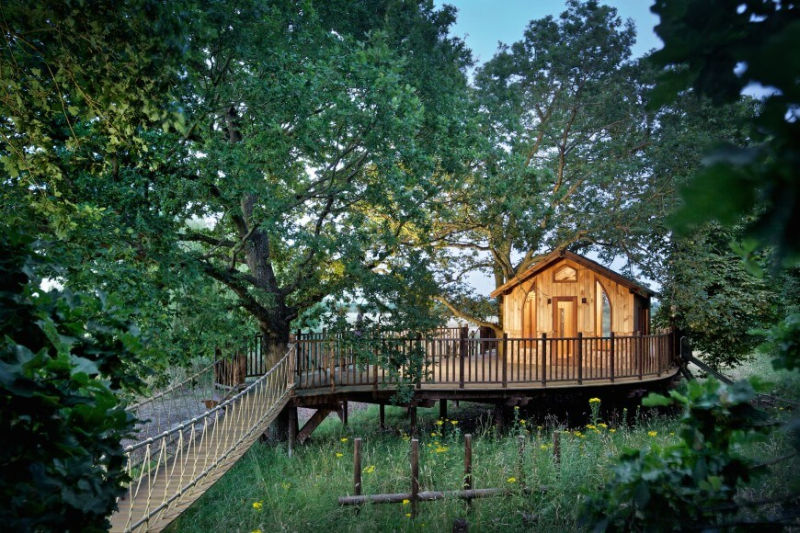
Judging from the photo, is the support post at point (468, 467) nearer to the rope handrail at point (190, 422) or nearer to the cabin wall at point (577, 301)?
the rope handrail at point (190, 422)

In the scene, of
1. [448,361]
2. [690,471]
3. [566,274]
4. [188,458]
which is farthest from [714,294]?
[690,471]

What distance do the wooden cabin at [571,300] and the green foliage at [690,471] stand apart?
46.0 ft

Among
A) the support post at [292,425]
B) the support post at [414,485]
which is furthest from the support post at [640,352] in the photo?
the support post at [292,425]

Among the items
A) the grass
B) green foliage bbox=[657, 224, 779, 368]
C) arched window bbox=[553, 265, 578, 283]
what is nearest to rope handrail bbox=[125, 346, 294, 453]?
the grass

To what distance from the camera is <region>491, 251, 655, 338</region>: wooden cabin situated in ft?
51.3

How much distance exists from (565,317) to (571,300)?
0.59 m

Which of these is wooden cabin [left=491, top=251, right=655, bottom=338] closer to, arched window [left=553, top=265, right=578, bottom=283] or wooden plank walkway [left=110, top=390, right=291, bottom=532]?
arched window [left=553, top=265, right=578, bottom=283]

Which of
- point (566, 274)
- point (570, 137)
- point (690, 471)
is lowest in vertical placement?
point (690, 471)

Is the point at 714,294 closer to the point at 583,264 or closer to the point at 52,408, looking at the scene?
the point at 583,264

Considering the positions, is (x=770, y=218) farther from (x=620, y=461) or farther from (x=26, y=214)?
(x=26, y=214)

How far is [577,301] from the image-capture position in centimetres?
1653

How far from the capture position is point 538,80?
16.8m

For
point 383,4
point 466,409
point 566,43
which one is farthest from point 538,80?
point 466,409

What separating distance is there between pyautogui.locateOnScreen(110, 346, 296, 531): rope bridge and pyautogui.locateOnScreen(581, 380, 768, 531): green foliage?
11.2ft
